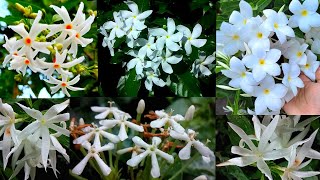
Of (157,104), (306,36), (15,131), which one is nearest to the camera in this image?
(15,131)

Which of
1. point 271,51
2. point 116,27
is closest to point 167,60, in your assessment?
point 116,27

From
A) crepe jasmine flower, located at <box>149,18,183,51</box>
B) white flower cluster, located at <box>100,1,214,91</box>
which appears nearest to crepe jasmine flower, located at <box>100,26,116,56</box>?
white flower cluster, located at <box>100,1,214,91</box>

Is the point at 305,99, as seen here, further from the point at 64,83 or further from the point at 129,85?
the point at 64,83

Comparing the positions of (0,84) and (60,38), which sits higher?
(60,38)

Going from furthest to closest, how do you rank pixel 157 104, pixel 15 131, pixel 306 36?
pixel 157 104
pixel 306 36
pixel 15 131

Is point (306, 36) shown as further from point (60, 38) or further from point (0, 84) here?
point (0, 84)

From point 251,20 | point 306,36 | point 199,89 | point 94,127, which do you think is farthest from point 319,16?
point 94,127

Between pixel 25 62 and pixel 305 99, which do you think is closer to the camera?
pixel 25 62

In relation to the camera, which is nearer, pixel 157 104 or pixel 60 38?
pixel 60 38
